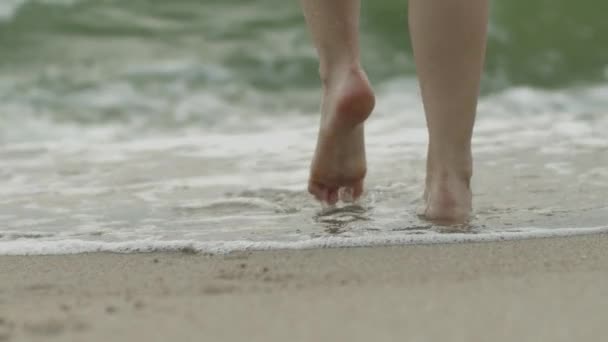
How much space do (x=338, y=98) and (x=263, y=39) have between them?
4.65 m

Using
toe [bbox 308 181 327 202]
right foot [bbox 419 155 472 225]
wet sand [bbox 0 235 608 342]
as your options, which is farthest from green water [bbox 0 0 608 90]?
wet sand [bbox 0 235 608 342]

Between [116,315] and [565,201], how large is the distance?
131cm

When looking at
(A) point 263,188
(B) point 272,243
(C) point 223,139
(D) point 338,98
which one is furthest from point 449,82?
(C) point 223,139

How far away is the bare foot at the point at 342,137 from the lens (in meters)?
2.46

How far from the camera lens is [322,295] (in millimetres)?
1633

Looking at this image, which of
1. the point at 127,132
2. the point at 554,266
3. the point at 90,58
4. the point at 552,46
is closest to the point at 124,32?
the point at 90,58

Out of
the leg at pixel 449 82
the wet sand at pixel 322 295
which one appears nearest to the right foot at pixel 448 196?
the leg at pixel 449 82

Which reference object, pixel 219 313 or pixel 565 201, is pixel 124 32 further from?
pixel 219 313

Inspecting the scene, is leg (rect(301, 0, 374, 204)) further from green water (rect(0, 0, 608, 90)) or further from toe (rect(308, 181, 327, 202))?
green water (rect(0, 0, 608, 90))

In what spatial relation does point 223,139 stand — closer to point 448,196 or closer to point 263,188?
point 263,188

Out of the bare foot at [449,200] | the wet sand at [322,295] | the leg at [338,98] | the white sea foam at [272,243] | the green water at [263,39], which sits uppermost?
the green water at [263,39]

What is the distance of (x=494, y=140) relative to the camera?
3773 mm

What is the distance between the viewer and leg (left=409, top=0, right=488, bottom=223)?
217cm

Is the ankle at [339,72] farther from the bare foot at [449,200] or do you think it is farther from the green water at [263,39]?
the green water at [263,39]
